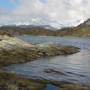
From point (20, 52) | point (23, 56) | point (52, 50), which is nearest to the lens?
point (23, 56)

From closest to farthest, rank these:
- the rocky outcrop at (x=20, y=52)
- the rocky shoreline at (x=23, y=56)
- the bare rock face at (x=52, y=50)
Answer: the rocky shoreline at (x=23, y=56) < the rocky outcrop at (x=20, y=52) < the bare rock face at (x=52, y=50)

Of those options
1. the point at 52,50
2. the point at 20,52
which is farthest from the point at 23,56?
the point at 52,50

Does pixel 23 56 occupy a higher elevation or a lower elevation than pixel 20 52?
lower

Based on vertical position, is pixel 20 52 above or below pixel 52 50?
above

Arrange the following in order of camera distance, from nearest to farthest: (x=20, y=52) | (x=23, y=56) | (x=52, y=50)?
(x=23, y=56)
(x=20, y=52)
(x=52, y=50)

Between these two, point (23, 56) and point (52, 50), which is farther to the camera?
point (52, 50)

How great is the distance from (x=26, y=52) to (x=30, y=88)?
33.3 metres

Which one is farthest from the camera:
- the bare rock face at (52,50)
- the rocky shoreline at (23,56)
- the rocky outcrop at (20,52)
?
the bare rock face at (52,50)

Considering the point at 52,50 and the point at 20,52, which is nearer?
the point at 20,52

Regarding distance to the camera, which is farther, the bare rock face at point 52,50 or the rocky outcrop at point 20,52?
the bare rock face at point 52,50

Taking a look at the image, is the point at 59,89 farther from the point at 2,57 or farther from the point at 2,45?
the point at 2,45

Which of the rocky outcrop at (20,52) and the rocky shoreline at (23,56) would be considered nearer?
the rocky shoreline at (23,56)

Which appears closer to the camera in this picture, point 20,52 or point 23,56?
point 23,56

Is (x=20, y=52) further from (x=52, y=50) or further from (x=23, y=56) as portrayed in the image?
(x=52, y=50)
